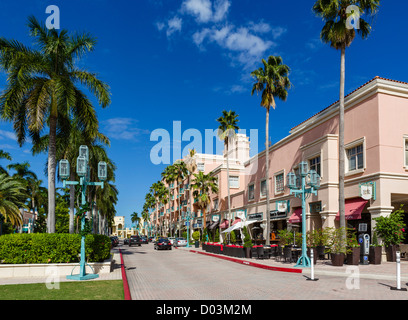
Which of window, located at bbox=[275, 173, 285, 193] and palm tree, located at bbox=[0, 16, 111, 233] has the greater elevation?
palm tree, located at bbox=[0, 16, 111, 233]

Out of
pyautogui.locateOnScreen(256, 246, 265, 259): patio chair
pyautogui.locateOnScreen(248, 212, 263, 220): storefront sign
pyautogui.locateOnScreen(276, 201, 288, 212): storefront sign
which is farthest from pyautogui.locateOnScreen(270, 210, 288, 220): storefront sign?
pyautogui.locateOnScreen(256, 246, 265, 259): patio chair

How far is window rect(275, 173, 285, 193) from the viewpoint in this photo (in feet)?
109

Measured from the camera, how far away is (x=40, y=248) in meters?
15.7

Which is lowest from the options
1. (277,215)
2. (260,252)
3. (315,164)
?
(260,252)

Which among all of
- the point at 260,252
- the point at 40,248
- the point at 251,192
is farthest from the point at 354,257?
the point at 251,192

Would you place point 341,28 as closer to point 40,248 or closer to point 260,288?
point 260,288

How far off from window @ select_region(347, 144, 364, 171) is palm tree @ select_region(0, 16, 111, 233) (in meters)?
16.3

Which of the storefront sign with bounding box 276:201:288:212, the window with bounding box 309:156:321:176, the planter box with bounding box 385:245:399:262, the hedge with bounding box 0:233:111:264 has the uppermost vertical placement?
the window with bounding box 309:156:321:176

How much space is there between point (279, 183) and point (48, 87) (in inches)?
885

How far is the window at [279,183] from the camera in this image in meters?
33.3

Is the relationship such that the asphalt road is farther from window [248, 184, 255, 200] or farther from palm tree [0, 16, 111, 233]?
window [248, 184, 255, 200]

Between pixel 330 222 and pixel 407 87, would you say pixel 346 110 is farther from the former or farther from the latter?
pixel 330 222
